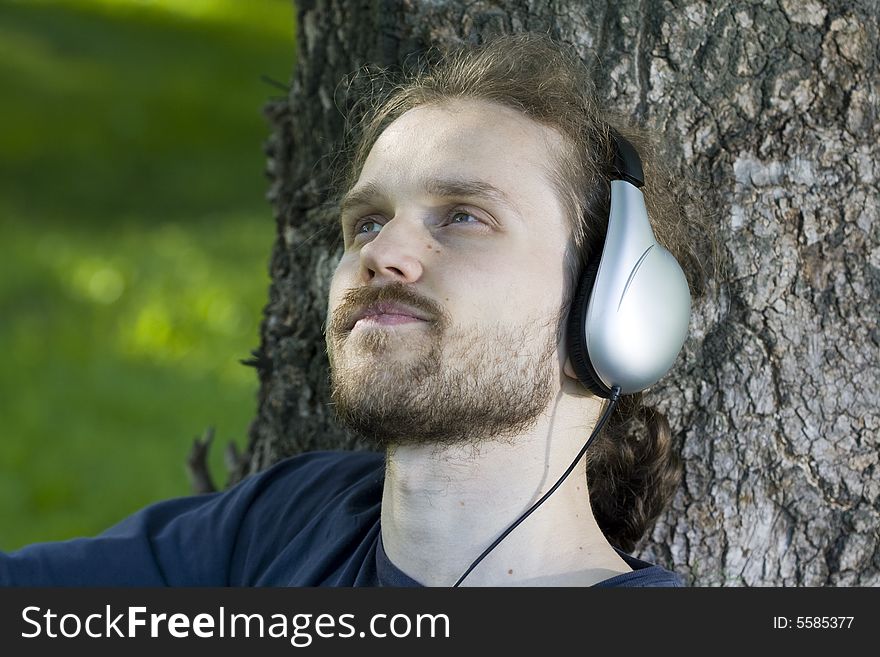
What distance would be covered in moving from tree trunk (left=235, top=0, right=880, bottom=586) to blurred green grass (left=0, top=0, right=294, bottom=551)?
359cm

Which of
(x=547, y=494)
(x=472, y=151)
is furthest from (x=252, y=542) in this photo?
(x=472, y=151)

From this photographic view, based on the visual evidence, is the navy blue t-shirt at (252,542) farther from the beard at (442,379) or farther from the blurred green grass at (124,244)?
the blurred green grass at (124,244)

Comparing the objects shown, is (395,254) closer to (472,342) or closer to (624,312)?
(472,342)

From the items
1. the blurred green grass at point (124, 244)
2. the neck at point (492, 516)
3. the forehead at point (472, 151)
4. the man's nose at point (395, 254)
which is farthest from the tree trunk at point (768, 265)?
the blurred green grass at point (124, 244)

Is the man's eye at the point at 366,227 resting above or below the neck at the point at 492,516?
above

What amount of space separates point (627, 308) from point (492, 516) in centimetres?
52

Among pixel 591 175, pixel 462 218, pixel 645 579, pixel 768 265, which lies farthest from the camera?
pixel 768 265

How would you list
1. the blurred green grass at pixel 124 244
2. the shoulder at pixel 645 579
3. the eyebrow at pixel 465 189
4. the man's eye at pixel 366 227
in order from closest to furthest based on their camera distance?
1. the shoulder at pixel 645 579
2. the eyebrow at pixel 465 189
3. the man's eye at pixel 366 227
4. the blurred green grass at pixel 124 244

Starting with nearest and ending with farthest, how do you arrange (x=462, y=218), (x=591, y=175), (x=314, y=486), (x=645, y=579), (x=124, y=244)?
(x=645, y=579)
(x=462, y=218)
(x=591, y=175)
(x=314, y=486)
(x=124, y=244)

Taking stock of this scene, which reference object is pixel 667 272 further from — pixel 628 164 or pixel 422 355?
pixel 422 355

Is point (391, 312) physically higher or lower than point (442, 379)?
higher

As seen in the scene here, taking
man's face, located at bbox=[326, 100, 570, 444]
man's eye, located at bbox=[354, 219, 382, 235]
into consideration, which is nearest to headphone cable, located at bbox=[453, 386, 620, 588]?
man's face, located at bbox=[326, 100, 570, 444]

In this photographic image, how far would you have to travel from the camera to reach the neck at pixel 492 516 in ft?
6.94

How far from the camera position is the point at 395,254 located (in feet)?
6.88
